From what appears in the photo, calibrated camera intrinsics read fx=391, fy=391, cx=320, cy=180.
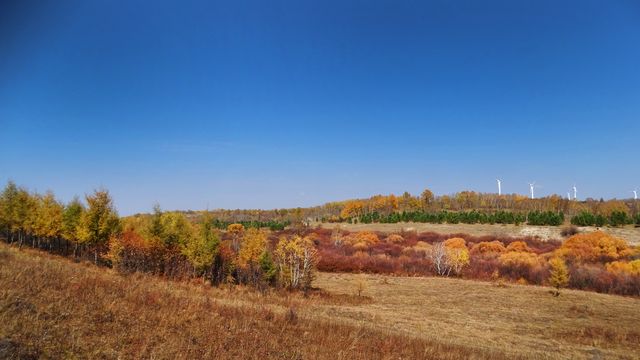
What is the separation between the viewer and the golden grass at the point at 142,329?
673cm

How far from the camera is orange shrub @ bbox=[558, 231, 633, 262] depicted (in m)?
53.0

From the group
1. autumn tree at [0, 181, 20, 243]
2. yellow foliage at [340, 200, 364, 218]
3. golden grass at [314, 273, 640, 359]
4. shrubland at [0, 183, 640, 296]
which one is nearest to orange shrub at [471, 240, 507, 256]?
shrubland at [0, 183, 640, 296]

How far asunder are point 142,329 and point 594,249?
2487 inches

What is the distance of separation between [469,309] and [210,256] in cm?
2207

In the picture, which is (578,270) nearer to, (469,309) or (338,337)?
(469,309)

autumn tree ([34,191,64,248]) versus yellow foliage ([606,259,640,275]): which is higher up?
autumn tree ([34,191,64,248])

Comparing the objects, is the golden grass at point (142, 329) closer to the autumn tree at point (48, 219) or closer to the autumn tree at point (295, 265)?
the autumn tree at point (295, 265)

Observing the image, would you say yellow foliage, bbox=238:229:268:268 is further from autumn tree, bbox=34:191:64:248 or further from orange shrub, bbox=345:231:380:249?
orange shrub, bbox=345:231:380:249

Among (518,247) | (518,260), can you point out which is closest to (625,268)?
(518,260)

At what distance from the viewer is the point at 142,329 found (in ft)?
27.0

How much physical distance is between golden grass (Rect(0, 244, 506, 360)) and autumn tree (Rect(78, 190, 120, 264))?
33.6m

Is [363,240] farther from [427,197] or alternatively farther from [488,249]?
[427,197]

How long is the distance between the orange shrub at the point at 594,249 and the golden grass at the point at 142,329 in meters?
50.9

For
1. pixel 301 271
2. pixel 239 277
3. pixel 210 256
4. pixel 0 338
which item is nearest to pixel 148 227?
pixel 210 256
